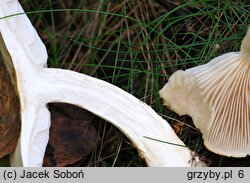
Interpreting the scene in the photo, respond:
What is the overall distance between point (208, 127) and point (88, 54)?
67cm

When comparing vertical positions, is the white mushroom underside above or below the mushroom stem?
below

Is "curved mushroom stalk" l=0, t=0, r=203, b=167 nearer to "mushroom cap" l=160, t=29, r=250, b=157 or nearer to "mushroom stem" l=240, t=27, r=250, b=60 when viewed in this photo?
"mushroom cap" l=160, t=29, r=250, b=157

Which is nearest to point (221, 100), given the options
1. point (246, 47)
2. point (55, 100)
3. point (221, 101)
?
point (221, 101)

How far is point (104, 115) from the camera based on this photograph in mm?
1558

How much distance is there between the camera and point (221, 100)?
149 cm

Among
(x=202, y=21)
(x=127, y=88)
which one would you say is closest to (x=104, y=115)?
(x=127, y=88)

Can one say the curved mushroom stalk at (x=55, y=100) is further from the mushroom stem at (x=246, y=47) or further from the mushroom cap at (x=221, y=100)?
the mushroom stem at (x=246, y=47)

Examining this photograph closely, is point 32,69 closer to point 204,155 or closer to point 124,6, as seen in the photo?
point 124,6

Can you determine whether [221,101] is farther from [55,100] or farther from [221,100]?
[55,100]

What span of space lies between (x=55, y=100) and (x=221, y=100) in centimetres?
57

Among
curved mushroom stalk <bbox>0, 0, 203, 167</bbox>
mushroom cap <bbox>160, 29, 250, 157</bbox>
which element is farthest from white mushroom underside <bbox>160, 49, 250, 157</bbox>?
curved mushroom stalk <bbox>0, 0, 203, 167</bbox>

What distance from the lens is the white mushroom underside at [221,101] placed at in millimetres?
1450

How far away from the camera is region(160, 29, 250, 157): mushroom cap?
57.1 inches
